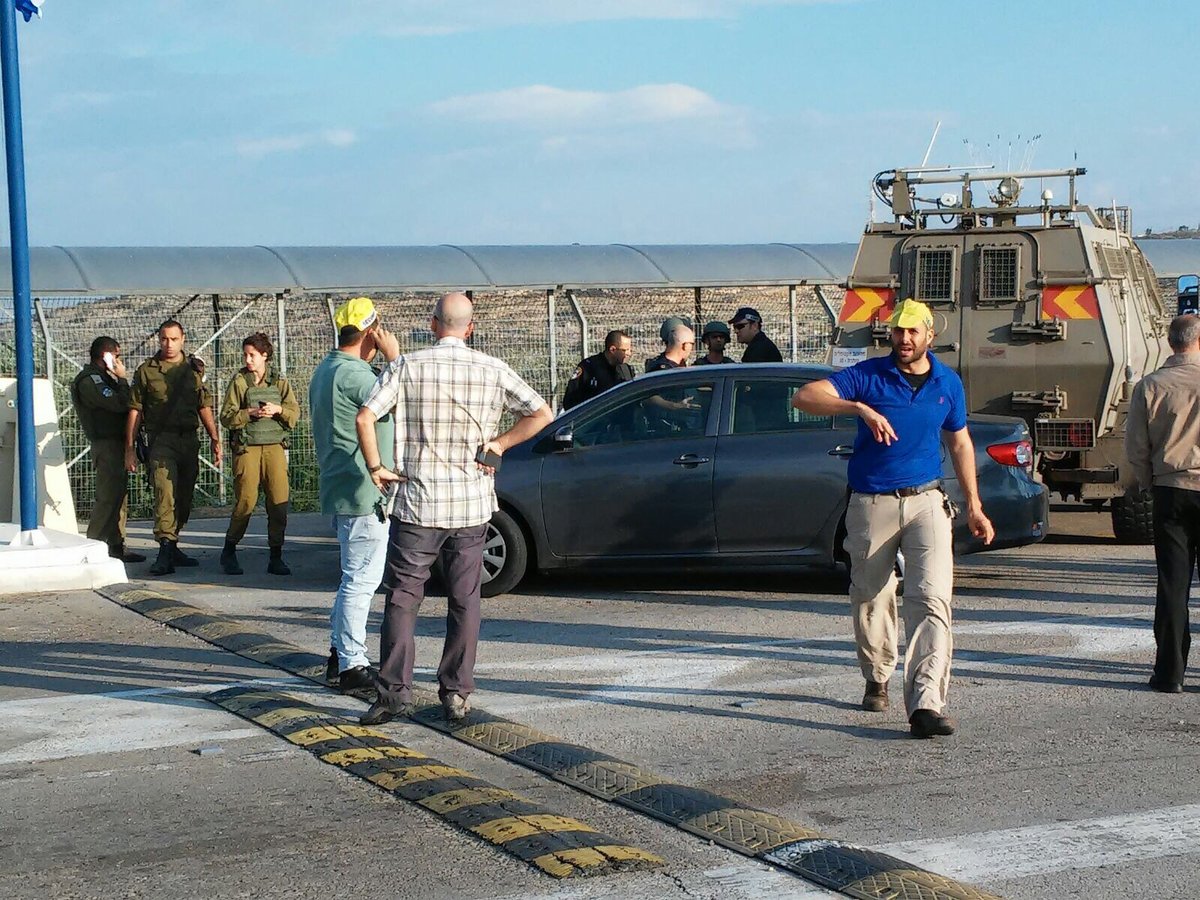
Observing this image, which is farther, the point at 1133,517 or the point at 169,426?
the point at 1133,517

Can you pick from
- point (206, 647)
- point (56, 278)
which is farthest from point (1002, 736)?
point (56, 278)

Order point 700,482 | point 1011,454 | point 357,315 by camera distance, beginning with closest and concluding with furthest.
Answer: point 357,315 → point 700,482 → point 1011,454

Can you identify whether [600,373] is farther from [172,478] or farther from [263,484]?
[172,478]

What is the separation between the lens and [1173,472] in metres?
7.75

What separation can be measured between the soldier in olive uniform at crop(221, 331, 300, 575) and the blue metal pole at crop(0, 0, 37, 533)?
4.69 feet

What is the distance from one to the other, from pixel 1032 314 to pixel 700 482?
4.06 meters

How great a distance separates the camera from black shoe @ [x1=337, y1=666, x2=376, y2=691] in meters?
7.78

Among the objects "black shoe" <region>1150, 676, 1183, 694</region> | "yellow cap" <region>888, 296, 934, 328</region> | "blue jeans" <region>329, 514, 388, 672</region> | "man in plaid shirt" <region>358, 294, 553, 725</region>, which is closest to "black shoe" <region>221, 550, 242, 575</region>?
"blue jeans" <region>329, 514, 388, 672</region>

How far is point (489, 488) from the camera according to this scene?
721 centimetres

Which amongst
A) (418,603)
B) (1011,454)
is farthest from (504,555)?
(418,603)

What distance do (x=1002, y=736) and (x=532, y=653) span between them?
2.89 metres

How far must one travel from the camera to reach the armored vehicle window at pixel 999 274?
1325cm

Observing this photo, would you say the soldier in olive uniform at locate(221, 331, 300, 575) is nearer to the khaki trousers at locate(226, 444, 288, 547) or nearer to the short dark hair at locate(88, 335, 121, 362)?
the khaki trousers at locate(226, 444, 288, 547)

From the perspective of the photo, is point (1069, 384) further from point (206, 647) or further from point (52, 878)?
point (52, 878)
